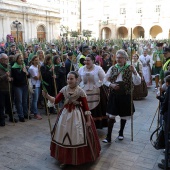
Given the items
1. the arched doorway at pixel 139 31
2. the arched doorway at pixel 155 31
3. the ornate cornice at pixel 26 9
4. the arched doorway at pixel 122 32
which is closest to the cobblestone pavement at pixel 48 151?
the ornate cornice at pixel 26 9

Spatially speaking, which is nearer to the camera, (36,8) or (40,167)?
(40,167)

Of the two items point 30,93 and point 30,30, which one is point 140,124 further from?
point 30,30

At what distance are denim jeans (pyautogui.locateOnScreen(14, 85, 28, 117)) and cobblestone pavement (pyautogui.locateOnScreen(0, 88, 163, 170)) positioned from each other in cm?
38

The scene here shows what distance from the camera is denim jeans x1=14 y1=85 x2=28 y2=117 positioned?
19.1ft

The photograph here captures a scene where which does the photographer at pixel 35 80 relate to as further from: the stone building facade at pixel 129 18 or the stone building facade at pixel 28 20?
the stone building facade at pixel 129 18

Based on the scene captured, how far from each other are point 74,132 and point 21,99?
2818mm

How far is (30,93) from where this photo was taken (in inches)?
255

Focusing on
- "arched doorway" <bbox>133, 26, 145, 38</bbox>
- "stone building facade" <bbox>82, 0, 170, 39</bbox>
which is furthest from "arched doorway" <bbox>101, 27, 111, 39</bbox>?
"arched doorway" <bbox>133, 26, 145, 38</bbox>

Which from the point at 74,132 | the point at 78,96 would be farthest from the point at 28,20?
the point at 74,132

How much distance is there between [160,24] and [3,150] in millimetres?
44910

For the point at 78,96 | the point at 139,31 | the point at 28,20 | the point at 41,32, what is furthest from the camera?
the point at 139,31

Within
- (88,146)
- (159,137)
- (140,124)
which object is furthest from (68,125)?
(140,124)

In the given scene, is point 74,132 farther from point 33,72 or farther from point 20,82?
point 33,72

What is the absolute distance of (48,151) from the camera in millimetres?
4227
